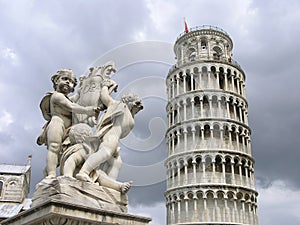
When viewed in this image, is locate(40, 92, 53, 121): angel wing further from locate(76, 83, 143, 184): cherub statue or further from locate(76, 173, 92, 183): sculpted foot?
locate(76, 173, 92, 183): sculpted foot

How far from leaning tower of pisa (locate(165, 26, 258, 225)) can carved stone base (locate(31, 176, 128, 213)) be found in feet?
102

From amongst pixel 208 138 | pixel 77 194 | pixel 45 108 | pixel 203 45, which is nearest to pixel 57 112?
pixel 45 108

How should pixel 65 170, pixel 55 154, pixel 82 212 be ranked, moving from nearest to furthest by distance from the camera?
1. pixel 82 212
2. pixel 65 170
3. pixel 55 154

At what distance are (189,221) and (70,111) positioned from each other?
1243 inches

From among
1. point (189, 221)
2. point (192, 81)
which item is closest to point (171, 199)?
point (189, 221)

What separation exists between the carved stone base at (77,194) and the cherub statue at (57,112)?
1.20 ft

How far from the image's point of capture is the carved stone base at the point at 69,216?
126 inches

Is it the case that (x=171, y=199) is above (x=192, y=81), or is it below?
below

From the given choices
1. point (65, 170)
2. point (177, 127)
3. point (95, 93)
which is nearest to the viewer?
point (65, 170)

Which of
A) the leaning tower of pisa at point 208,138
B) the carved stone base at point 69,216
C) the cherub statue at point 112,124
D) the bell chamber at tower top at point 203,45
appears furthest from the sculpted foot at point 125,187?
the bell chamber at tower top at point 203,45

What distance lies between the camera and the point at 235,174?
3594cm

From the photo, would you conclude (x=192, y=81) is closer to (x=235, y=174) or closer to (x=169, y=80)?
(x=169, y=80)

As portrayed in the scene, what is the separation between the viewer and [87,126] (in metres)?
4.09

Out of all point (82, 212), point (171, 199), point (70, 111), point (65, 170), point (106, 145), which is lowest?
point (82, 212)
